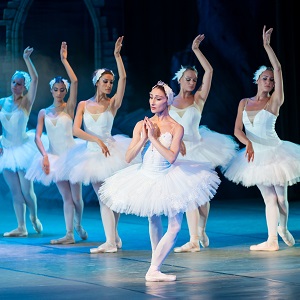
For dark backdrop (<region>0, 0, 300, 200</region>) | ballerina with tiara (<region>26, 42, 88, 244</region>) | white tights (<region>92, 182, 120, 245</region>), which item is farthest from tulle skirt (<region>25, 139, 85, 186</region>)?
dark backdrop (<region>0, 0, 300, 200</region>)

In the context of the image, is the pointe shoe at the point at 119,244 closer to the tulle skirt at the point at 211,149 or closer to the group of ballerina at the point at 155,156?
the group of ballerina at the point at 155,156

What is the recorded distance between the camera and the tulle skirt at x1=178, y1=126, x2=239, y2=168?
7.20 meters

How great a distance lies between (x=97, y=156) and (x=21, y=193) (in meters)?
1.31

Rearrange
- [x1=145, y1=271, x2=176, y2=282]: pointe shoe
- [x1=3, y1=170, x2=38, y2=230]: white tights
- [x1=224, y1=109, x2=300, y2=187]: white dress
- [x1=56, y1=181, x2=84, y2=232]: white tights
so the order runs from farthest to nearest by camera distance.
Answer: [x1=3, y1=170, x2=38, y2=230]: white tights → [x1=56, y1=181, x2=84, y2=232]: white tights → [x1=224, y1=109, x2=300, y2=187]: white dress → [x1=145, y1=271, x2=176, y2=282]: pointe shoe

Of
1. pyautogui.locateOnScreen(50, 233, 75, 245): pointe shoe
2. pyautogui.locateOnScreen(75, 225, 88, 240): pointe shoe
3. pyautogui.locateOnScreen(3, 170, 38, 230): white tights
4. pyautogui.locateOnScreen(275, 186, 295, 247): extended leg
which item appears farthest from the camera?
pyautogui.locateOnScreen(3, 170, 38, 230): white tights

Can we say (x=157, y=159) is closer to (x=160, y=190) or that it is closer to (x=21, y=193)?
(x=160, y=190)

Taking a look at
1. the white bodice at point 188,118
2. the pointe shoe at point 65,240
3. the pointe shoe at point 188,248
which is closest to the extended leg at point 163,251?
the pointe shoe at point 188,248

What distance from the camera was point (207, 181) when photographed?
18.9 feet

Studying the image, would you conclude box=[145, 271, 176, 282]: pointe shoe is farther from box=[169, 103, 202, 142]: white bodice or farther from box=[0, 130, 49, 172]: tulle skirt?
box=[0, 130, 49, 172]: tulle skirt

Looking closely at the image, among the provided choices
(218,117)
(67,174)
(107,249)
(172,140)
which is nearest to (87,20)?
(218,117)

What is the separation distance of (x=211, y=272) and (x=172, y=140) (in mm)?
892

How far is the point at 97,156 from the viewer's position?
7.24 m

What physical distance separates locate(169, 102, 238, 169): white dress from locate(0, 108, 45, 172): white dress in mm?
1632

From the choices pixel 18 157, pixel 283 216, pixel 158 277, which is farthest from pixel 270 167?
pixel 18 157
